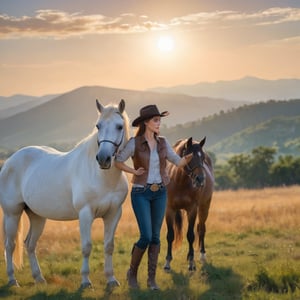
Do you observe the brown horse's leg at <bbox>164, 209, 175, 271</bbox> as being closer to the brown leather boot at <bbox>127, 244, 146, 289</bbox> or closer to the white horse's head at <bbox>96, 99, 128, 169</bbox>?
the brown leather boot at <bbox>127, 244, 146, 289</bbox>

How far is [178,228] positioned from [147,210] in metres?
3.56

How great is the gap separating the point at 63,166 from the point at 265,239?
6838 mm

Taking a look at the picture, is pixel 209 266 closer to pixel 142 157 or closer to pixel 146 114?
pixel 142 157

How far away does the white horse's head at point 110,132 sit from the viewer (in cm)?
636

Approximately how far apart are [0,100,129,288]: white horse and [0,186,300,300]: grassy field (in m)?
0.56

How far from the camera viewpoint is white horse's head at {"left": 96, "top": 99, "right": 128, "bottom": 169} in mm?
6359

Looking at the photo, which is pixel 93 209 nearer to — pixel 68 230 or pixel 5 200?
pixel 5 200

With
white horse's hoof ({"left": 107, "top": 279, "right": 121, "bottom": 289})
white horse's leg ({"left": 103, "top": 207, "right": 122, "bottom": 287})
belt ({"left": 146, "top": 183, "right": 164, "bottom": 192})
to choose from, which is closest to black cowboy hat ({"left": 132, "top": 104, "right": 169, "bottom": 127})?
belt ({"left": 146, "top": 183, "right": 164, "bottom": 192})

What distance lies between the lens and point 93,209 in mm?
7180

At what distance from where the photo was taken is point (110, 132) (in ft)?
21.6

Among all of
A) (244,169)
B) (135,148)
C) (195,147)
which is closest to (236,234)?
(195,147)

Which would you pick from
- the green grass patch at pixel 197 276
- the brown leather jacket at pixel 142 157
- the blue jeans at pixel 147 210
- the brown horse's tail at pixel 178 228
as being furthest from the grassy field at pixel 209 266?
the brown leather jacket at pixel 142 157

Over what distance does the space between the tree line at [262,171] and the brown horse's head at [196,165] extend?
36803mm

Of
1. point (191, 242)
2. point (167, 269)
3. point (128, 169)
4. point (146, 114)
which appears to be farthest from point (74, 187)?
point (191, 242)
